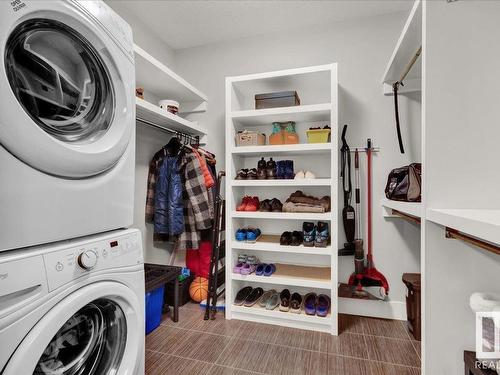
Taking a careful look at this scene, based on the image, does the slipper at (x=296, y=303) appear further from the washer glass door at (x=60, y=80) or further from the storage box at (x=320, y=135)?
the washer glass door at (x=60, y=80)

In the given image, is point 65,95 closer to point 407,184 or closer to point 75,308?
point 75,308

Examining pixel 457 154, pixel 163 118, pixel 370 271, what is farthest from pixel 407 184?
pixel 163 118

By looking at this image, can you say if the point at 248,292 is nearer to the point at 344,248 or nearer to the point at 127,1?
the point at 344,248

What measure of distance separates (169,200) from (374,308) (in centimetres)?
187

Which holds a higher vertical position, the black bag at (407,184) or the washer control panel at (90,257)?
the black bag at (407,184)

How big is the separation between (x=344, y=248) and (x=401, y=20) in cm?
191

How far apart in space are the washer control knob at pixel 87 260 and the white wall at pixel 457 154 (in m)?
1.16

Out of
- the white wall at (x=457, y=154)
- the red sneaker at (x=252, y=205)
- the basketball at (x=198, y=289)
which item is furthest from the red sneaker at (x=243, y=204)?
the white wall at (x=457, y=154)

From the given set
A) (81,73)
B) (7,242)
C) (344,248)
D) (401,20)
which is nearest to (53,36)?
(81,73)

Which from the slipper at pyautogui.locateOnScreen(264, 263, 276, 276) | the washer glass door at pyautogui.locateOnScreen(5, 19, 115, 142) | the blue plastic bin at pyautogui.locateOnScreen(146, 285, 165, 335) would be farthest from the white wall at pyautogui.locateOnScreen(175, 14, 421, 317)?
the washer glass door at pyautogui.locateOnScreen(5, 19, 115, 142)

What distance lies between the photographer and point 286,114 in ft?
6.57

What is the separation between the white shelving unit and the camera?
5.87 ft

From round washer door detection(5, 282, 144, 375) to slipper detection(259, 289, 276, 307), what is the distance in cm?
114

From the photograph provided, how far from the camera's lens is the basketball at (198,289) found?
226cm
